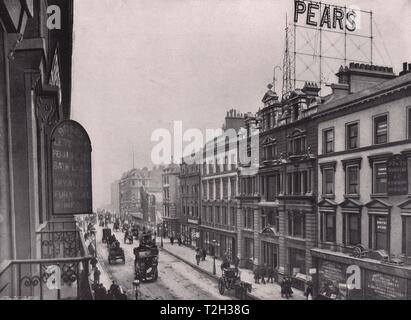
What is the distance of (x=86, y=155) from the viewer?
7086mm

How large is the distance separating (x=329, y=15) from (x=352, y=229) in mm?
8063

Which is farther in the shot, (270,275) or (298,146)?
(270,275)

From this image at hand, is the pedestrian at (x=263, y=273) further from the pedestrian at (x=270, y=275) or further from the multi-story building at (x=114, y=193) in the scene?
the multi-story building at (x=114, y=193)

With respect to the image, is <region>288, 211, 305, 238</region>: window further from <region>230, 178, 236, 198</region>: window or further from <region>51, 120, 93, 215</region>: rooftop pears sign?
<region>51, 120, 93, 215</region>: rooftop pears sign

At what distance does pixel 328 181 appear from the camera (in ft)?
49.6

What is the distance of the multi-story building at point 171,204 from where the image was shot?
2320 cm

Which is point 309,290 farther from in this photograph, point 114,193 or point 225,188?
point 114,193

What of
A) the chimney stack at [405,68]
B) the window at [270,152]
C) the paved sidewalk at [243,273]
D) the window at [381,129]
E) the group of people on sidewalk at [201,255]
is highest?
the chimney stack at [405,68]

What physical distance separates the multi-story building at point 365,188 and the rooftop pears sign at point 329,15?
2.79 m

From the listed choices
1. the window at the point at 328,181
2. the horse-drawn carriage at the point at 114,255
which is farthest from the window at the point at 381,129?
the horse-drawn carriage at the point at 114,255

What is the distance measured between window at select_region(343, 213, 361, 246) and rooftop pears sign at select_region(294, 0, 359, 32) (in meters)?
6.90

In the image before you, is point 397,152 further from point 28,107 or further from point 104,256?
point 104,256

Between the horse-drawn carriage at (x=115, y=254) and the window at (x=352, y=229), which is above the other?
the window at (x=352, y=229)

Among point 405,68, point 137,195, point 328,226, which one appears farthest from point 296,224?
point 137,195
